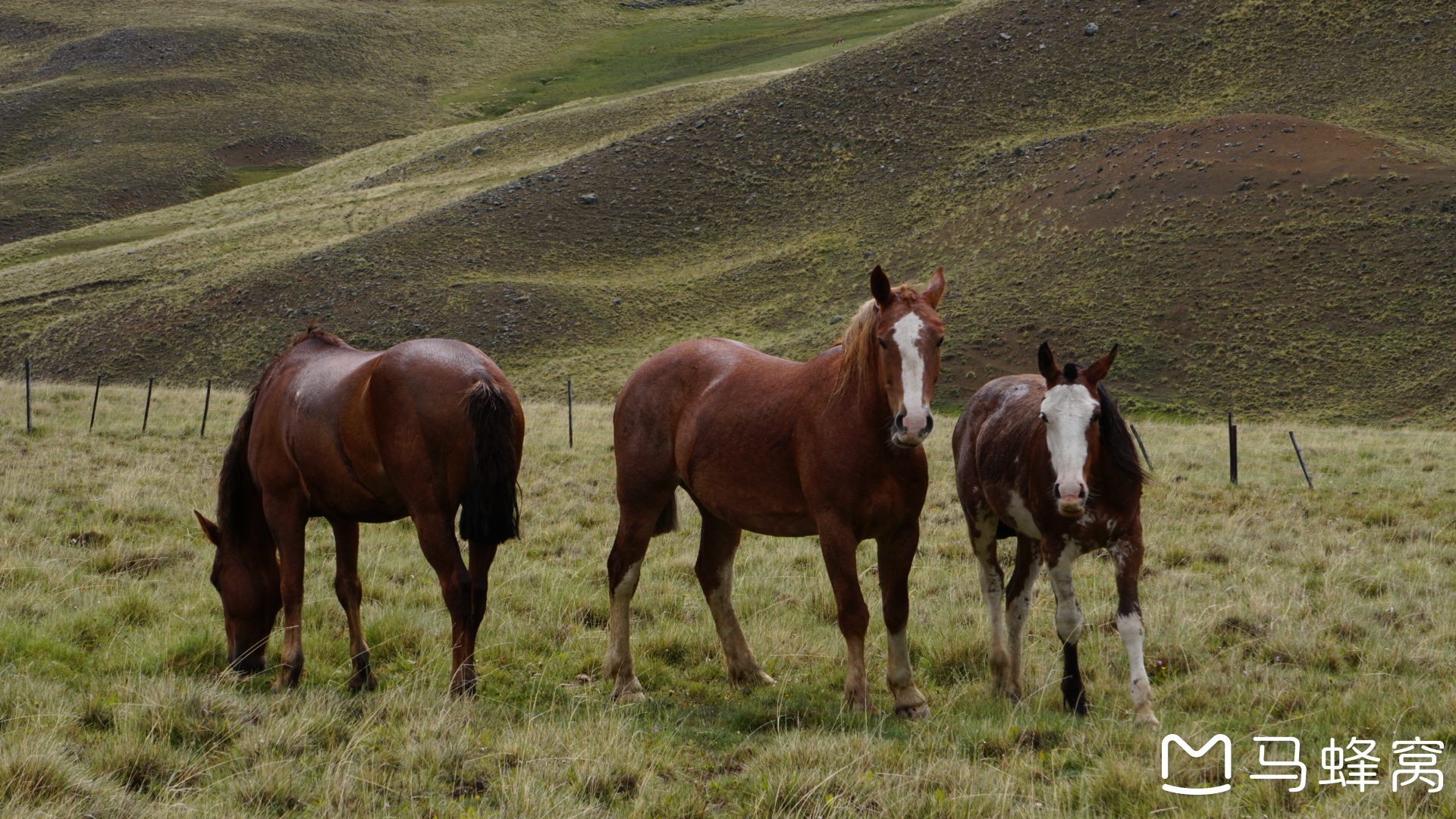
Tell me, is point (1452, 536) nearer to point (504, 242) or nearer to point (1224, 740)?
point (1224, 740)

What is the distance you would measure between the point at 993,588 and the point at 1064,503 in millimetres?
1698

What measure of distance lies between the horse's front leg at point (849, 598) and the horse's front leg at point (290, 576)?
11.0 feet

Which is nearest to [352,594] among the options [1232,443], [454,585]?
[454,585]

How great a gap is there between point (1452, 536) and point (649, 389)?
377 inches

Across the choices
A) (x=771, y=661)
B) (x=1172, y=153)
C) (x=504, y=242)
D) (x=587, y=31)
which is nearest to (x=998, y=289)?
(x=1172, y=153)

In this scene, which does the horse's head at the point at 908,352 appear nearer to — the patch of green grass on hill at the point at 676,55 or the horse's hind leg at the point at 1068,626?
the horse's hind leg at the point at 1068,626

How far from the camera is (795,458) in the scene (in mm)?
6117

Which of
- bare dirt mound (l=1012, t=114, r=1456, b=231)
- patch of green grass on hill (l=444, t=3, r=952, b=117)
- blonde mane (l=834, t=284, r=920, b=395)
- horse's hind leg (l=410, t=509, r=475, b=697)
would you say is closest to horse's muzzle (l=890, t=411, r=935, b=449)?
blonde mane (l=834, t=284, r=920, b=395)

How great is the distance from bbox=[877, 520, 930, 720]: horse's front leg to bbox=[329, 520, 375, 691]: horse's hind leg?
3263mm

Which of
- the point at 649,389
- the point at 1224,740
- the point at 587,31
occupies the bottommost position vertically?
the point at 1224,740

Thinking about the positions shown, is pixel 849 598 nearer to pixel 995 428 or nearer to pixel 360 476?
pixel 995 428

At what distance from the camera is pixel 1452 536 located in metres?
11.0

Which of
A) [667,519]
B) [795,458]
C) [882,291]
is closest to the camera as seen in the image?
[882,291]

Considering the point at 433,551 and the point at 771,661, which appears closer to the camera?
the point at 433,551
